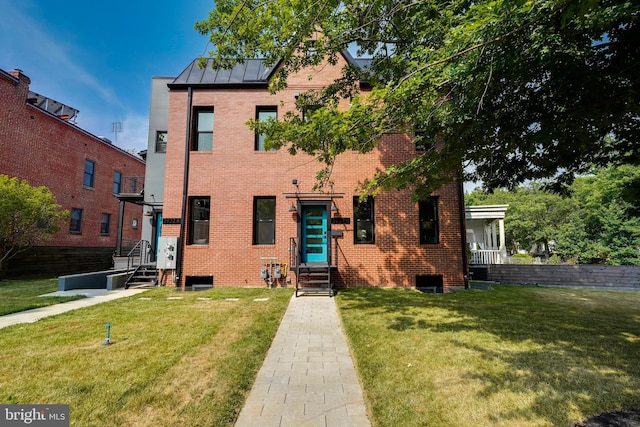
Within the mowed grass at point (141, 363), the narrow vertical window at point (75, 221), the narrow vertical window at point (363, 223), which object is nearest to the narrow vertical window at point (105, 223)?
the narrow vertical window at point (75, 221)

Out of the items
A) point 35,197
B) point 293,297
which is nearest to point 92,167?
point 35,197

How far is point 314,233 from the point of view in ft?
31.8

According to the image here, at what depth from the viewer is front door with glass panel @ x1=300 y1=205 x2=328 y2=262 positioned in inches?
379

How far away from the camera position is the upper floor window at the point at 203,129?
32.9ft

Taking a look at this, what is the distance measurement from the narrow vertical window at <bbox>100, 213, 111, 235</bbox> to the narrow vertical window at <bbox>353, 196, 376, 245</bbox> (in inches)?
697

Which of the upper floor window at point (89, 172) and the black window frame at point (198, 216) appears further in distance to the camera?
the upper floor window at point (89, 172)

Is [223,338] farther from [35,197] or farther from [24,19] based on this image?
[24,19]

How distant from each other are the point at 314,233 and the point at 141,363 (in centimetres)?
664

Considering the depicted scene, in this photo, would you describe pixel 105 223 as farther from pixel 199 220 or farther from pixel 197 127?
pixel 197 127

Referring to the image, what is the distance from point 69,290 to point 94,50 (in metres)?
9.78

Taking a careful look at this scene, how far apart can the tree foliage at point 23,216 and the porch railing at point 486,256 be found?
63.1 ft

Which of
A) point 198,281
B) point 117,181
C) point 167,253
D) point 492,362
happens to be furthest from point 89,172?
point 492,362

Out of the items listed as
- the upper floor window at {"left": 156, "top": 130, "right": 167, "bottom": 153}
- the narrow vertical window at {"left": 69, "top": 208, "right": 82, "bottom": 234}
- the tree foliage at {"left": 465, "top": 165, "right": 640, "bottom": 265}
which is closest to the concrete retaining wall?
the upper floor window at {"left": 156, "top": 130, "right": 167, "bottom": 153}

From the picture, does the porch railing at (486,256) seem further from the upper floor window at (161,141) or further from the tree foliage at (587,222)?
the upper floor window at (161,141)
